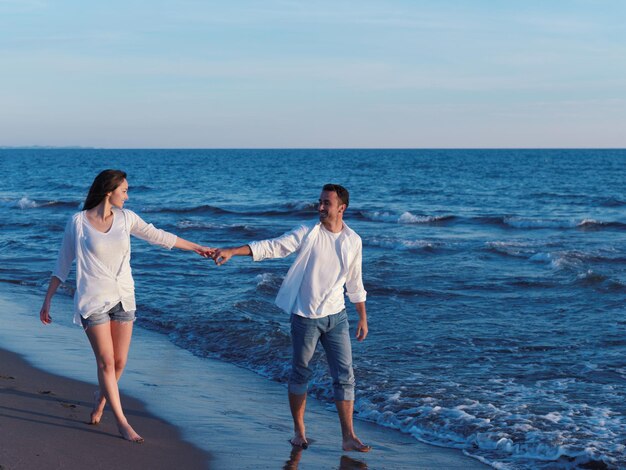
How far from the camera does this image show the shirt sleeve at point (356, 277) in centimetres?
543

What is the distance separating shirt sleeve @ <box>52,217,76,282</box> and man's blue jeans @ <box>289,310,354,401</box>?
1580 millimetres

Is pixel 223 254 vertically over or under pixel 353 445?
over

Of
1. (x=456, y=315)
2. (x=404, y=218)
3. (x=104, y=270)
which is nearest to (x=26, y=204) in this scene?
(x=404, y=218)

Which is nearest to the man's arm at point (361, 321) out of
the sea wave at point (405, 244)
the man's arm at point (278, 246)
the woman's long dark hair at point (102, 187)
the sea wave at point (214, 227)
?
the man's arm at point (278, 246)

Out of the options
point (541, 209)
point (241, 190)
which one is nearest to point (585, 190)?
point (541, 209)

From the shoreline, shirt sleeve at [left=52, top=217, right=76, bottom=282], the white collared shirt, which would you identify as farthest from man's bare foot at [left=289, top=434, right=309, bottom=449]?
shirt sleeve at [left=52, top=217, right=76, bottom=282]

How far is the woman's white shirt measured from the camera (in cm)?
514

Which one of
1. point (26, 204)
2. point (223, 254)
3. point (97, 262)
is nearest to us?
point (97, 262)

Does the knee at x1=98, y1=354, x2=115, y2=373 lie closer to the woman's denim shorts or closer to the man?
the woman's denim shorts

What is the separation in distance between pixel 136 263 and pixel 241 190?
28016 millimetres

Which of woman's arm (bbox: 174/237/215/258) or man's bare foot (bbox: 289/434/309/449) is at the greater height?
woman's arm (bbox: 174/237/215/258)

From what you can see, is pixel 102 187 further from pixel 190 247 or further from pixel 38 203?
pixel 38 203

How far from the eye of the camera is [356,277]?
5.49 meters

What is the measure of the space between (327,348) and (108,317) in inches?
60.7
